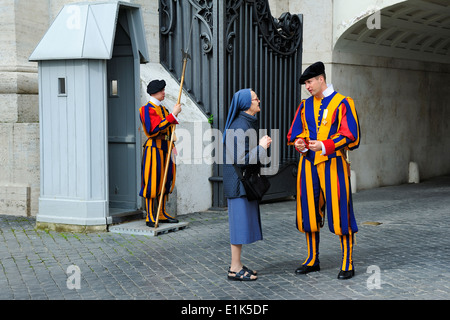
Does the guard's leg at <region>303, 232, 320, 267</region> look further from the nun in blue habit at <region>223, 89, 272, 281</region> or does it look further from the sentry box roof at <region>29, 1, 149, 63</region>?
the sentry box roof at <region>29, 1, 149, 63</region>

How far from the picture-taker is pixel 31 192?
9.23m

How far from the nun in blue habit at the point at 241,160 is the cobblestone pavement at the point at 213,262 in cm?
34

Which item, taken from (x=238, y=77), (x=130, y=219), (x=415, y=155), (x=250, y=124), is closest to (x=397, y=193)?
(x=415, y=155)

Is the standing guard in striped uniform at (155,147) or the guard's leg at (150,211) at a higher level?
the standing guard in striped uniform at (155,147)

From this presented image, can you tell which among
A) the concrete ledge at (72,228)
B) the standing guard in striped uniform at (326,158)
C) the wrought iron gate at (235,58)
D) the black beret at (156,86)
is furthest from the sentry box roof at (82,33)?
the standing guard in striped uniform at (326,158)

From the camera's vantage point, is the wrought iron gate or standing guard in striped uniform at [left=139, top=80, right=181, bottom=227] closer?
standing guard in striped uniform at [left=139, top=80, right=181, bottom=227]

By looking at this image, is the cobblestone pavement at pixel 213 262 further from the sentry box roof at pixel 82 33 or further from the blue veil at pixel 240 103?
the sentry box roof at pixel 82 33

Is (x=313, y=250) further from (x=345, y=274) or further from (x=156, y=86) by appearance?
(x=156, y=86)

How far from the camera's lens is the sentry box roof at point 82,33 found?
25.4 feet

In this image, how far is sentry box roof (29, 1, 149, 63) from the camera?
774cm

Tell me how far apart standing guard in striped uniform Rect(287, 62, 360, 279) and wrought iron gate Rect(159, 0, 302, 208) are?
3725mm

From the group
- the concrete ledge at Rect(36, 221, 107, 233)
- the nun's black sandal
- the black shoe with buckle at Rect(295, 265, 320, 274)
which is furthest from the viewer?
the concrete ledge at Rect(36, 221, 107, 233)

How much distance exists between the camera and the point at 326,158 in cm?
575

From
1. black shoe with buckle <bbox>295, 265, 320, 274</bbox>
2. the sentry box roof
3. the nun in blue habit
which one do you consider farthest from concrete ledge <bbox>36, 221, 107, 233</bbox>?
black shoe with buckle <bbox>295, 265, 320, 274</bbox>
